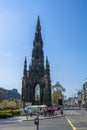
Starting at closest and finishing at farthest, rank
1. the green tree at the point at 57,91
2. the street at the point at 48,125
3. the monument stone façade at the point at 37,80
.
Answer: the street at the point at 48,125
the monument stone façade at the point at 37,80
the green tree at the point at 57,91

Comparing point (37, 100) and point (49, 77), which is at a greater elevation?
point (49, 77)

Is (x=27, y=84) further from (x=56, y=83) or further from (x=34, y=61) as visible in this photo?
(x=56, y=83)

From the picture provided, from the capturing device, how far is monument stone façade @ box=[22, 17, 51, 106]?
12038 cm

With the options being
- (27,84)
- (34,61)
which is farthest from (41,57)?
(27,84)

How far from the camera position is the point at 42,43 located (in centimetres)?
12988

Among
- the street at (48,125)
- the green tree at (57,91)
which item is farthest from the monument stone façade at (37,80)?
the street at (48,125)

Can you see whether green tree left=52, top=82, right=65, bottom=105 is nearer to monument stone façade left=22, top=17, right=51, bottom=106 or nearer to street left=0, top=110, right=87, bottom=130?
monument stone façade left=22, top=17, right=51, bottom=106

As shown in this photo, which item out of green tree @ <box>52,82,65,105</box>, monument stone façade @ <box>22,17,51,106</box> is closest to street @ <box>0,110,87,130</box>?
monument stone façade @ <box>22,17,51,106</box>

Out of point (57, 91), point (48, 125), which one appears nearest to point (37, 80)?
point (57, 91)

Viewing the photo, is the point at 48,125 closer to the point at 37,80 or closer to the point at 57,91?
the point at 37,80

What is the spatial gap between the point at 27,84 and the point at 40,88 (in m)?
4.99

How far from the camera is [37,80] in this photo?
122 metres

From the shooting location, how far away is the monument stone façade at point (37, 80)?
120 m

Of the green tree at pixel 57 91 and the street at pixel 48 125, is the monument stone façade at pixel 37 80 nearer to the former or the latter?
the green tree at pixel 57 91
